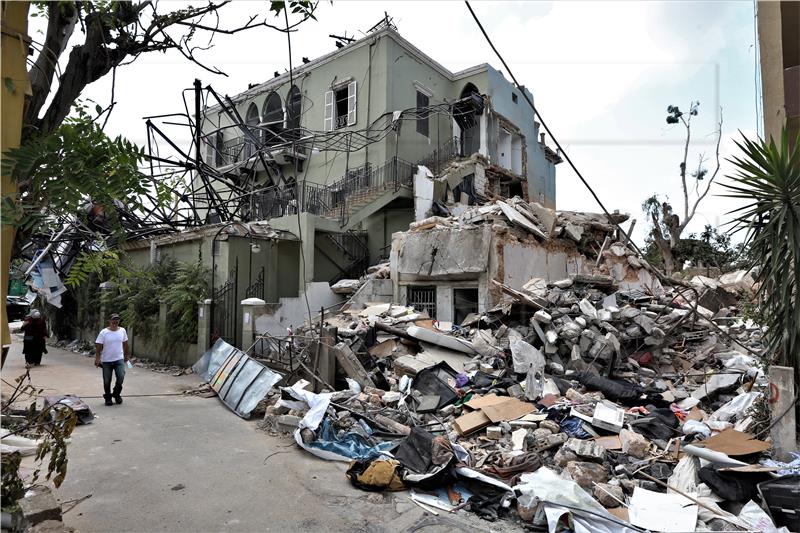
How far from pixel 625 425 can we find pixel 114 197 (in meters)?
6.56

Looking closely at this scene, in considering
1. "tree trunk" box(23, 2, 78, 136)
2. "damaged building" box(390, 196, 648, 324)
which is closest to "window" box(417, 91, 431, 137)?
"damaged building" box(390, 196, 648, 324)

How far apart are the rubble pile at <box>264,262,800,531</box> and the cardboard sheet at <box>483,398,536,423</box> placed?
3 cm

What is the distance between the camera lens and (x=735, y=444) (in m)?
4.85

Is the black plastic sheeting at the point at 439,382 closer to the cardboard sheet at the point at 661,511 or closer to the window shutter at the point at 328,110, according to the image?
the cardboard sheet at the point at 661,511

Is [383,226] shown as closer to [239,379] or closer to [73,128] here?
[239,379]

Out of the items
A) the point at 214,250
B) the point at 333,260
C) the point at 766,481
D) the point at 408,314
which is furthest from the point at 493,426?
the point at 333,260

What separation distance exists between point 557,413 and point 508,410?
0.71m

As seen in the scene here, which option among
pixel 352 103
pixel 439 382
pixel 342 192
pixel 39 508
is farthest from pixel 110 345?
pixel 352 103

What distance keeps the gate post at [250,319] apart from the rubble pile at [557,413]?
194 cm

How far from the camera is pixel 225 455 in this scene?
6152 millimetres

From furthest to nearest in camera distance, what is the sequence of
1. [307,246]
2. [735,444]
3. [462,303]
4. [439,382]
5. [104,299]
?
[104,299], [307,246], [462,303], [439,382], [735,444]

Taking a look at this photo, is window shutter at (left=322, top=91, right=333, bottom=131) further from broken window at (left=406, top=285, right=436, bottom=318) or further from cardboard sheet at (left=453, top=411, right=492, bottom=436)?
cardboard sheet at (left=453, top=411, right=492, bottom=436)

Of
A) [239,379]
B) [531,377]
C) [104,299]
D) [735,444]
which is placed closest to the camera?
[735,444]

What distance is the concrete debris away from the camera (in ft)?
16.8
